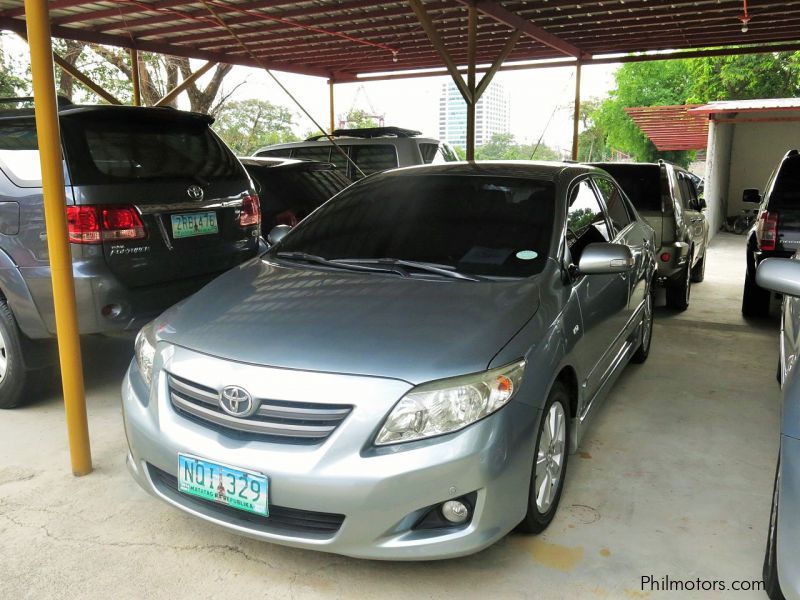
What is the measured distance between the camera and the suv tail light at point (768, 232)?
5.53 m

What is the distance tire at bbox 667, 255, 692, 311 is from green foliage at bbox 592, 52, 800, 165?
67.6 ft

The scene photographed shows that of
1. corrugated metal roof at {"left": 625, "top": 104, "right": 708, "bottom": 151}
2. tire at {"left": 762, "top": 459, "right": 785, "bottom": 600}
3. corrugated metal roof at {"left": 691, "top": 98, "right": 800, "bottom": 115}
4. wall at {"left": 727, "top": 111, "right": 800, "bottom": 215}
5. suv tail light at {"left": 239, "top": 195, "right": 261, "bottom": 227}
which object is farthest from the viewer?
corrugated metal roof at {"left": 625, "top": 104, "right": 708, "bottom": 151}

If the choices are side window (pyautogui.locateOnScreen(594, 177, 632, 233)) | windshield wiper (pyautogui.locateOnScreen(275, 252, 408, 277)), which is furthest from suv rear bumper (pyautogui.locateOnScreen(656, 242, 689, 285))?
windshield wiper (pyautogui.locateOnScreen(275, 252, 408, 277))

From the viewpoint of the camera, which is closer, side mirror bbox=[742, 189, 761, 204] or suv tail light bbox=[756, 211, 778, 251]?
suv tail light bbox=[756, 211, 778, 251]

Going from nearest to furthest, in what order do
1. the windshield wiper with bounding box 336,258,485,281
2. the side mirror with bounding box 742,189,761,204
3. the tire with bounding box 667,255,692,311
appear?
the windshield wiper with bounding box 336,258,485,281 → the tire with bounding box 667,255,692,311 → the side mirror with bounding box 742,189,761,204

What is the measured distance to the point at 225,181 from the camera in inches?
179

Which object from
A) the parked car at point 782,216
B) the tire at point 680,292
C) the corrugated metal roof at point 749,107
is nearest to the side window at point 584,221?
the parked car at point 782,216

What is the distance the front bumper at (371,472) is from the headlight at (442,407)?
3 centimetres

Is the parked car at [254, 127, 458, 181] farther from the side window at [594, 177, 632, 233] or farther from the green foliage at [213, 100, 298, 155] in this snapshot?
the green foliage at [213, 100, 298, 155]

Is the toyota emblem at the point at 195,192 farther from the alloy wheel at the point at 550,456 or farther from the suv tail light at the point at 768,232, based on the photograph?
the suv tail light at the point at 768,232

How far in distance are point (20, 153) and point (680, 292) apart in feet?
18.7

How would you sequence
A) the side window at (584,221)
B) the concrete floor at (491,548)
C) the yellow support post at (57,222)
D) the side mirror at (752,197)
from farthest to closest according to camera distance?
the side mirror at (752,197) < the side window at (584,221) < the yellow support post at (57,222) < the concrete floor at (491,548)

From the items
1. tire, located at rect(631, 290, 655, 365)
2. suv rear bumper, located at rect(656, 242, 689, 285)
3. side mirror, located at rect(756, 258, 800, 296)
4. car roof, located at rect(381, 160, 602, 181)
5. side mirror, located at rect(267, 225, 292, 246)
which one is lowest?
tire, located at rect(631, 290, 655, 365)

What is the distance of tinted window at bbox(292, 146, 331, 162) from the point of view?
29.8ft
